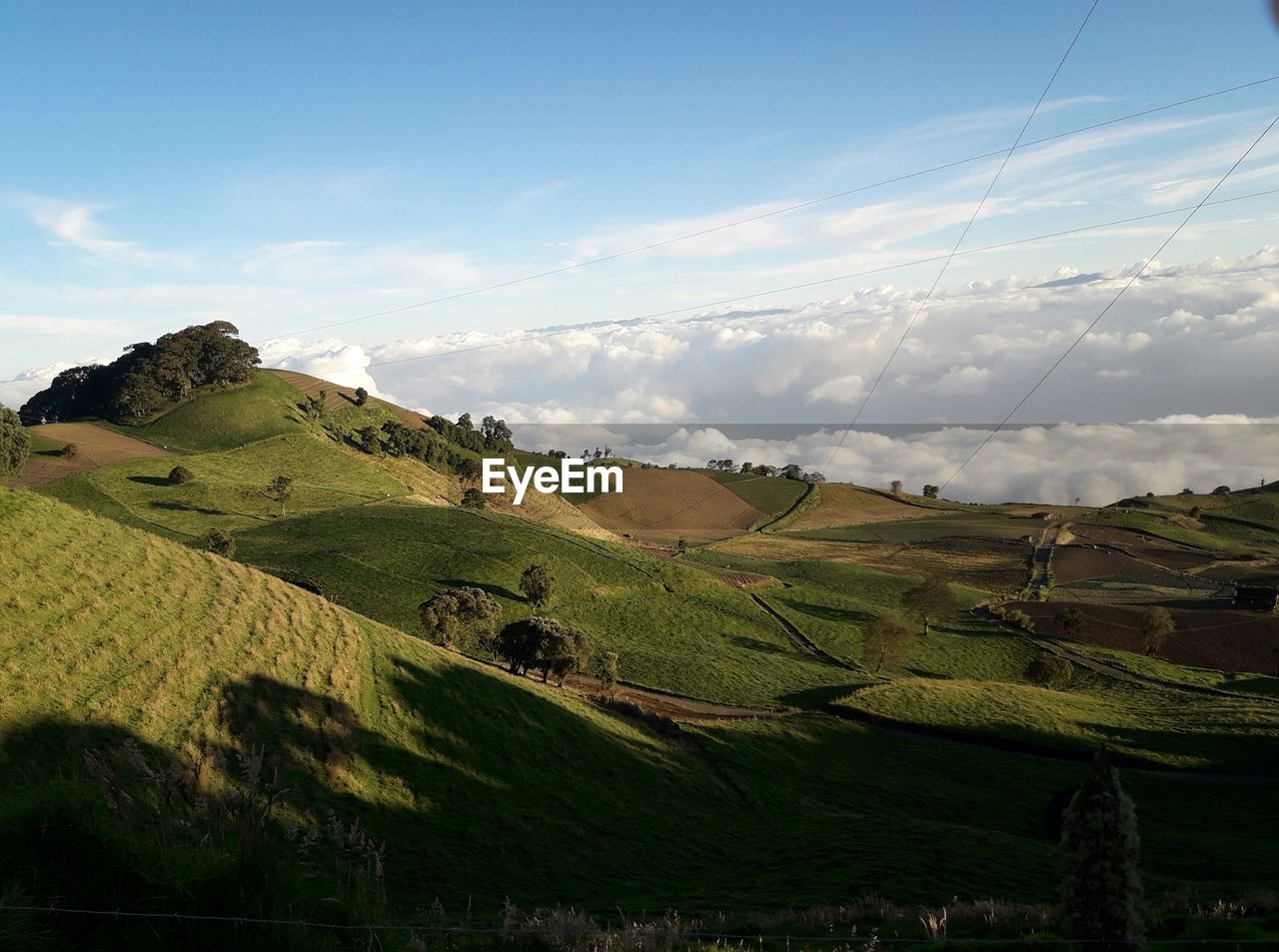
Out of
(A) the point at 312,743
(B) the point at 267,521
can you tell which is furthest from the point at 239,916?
(B) the point at 267,521

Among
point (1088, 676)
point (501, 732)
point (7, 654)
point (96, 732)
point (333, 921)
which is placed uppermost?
point (333, 921)

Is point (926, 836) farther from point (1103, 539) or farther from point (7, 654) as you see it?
point (1103, 539)

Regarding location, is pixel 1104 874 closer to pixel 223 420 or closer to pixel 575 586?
pixel 575 586

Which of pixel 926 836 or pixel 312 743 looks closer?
pixel 312 743

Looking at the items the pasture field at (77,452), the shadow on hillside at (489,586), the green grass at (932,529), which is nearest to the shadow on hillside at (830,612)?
the shadow on hillside at (489,586)

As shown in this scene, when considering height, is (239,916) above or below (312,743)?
above

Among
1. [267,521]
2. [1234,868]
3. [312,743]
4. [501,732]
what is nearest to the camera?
[312,743]

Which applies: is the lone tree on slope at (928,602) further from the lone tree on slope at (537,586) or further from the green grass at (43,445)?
the green grass at (43,445)

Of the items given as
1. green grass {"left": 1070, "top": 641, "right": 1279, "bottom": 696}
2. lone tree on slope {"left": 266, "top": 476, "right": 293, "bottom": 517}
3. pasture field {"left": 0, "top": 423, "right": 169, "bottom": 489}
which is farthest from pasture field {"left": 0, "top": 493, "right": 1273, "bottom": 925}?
pasture field {"left": 0, "top": 423, "right": 169, "bottom": 489}

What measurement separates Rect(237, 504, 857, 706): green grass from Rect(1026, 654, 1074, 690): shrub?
1856 cm

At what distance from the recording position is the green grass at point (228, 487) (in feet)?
309

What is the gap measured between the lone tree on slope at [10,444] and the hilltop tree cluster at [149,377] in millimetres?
64468

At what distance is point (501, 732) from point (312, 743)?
10075 mm

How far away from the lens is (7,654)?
24625 mm
